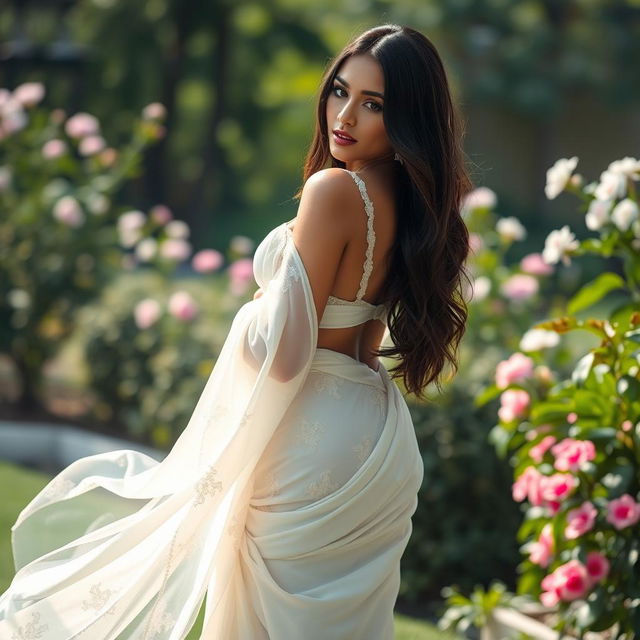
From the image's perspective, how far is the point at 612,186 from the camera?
338 cm

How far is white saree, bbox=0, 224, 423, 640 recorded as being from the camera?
2.48 meters

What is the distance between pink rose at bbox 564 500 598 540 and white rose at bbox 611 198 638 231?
2.63 ft

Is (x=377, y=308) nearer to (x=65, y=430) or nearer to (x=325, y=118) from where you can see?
(x=325, y=118)

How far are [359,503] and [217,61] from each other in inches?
638

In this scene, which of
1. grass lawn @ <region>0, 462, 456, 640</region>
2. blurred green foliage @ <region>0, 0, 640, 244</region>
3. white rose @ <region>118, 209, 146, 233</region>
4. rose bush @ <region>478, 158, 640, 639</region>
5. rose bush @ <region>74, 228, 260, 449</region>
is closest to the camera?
rose bush @ <region>478, 158, 640, 639</region>

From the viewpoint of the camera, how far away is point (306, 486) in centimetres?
248

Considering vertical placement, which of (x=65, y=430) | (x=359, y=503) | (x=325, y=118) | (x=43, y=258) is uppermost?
(x=325, y=118)

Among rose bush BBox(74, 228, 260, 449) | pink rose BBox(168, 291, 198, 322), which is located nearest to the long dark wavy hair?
rose bush BBox(74, 228, 260, 449)

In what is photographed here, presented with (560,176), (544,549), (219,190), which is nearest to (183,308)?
(560,176)

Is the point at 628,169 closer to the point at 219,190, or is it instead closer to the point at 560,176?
the point at 560,176

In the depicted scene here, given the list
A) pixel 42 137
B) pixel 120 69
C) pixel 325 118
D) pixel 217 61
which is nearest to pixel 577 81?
pixel 217 61

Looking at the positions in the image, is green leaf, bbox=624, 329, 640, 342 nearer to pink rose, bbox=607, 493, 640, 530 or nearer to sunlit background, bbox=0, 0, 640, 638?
→ sunlit background, bbox=0, 0, 640, 638

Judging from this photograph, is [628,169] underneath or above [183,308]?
above

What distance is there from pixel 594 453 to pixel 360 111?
52.3 inches
